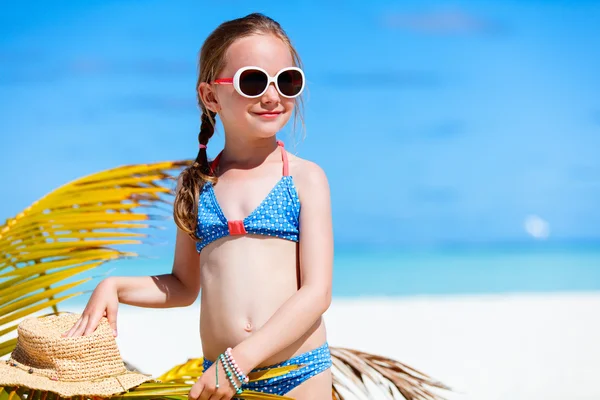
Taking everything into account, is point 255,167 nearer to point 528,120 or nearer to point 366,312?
point 366,312

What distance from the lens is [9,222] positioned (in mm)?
3436

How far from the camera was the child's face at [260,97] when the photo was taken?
225cm

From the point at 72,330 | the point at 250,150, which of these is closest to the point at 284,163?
the point at 250,150

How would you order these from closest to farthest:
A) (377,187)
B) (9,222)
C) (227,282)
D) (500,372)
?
(227,282) < (9,222) < (500,372) < (377,187)

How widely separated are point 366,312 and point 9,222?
23.4ft

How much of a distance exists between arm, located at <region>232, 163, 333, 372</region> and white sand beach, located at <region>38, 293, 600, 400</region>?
3.76 metres

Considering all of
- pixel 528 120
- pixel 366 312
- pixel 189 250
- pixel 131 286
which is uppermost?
pixel 528 120

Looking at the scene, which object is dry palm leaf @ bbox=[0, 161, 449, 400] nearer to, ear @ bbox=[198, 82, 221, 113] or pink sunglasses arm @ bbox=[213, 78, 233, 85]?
ear @ bbox=[198, 82, 221, 113]

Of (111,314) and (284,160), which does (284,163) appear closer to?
(284,160)

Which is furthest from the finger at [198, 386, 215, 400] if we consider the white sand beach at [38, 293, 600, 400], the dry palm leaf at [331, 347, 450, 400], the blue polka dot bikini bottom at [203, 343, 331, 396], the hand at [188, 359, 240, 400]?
the white sand beach at [38, 293, 600, 400]

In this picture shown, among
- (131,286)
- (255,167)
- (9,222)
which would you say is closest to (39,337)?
(131,286)

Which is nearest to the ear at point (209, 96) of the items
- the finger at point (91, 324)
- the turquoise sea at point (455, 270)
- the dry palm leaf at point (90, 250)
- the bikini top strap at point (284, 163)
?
the bikini top strap at point (284, 163)

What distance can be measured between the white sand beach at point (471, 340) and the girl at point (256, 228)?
3.71 meters

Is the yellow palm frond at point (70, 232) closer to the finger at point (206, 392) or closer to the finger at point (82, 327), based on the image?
the finger at point (82, 327)
